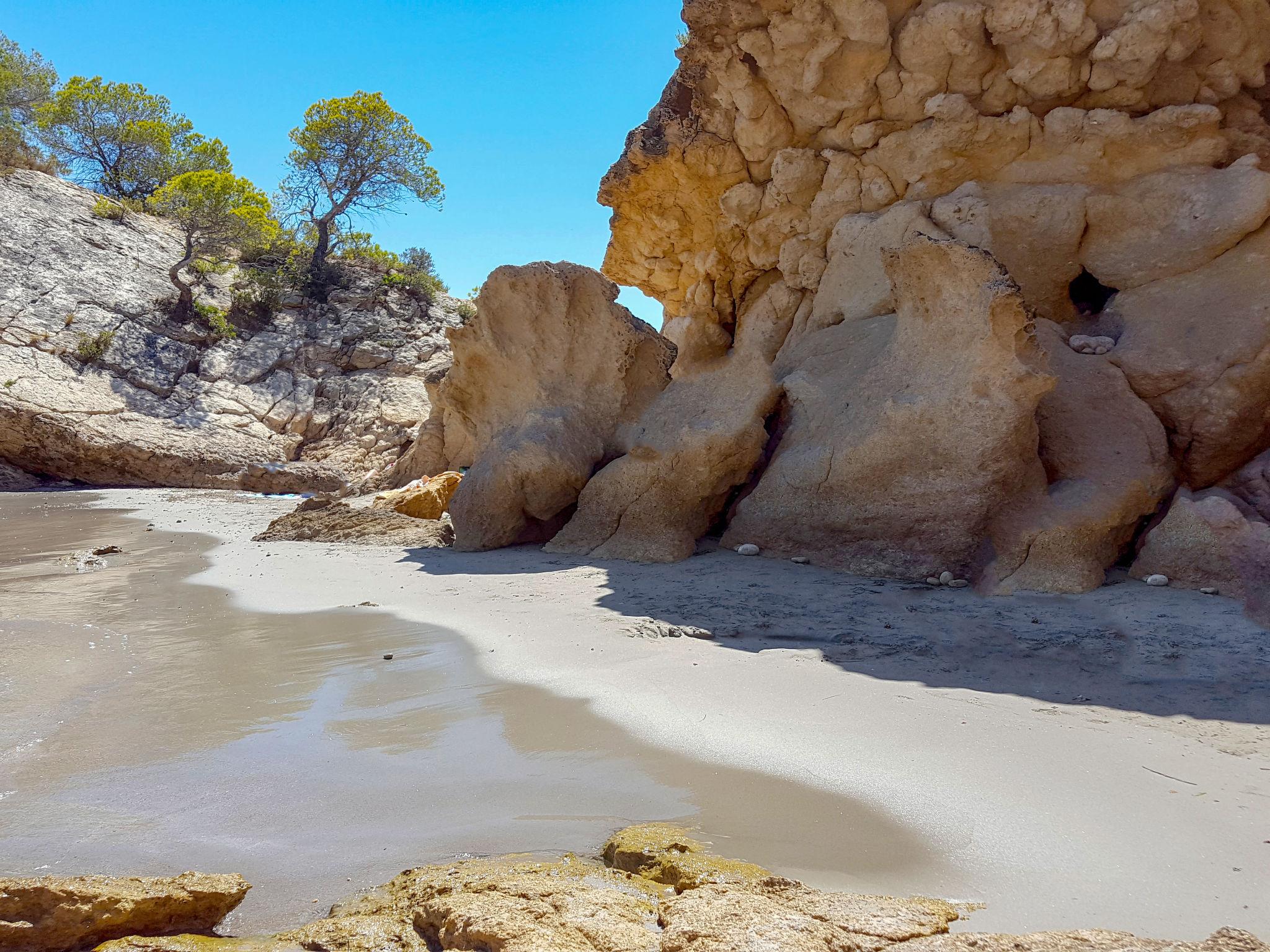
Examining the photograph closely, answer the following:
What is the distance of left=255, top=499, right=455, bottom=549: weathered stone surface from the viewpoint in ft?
22.8

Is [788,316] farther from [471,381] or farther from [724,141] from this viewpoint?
[471,381]

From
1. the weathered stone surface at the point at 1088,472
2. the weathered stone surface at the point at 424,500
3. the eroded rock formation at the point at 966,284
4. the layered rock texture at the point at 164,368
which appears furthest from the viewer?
the layered rock texture at the point at 164,368

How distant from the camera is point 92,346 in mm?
14695

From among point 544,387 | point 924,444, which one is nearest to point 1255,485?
point 924,444

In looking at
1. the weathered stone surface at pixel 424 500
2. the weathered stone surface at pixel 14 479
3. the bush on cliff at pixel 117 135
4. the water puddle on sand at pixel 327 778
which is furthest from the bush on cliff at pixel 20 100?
the water puddle on sand at pixel 327 778

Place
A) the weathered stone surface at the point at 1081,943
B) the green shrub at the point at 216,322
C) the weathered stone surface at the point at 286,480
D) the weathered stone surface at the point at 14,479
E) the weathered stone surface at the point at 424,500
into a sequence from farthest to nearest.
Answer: the green shrub at the point at 216,322 < the weathered stone surface at the point at 286,480 < the weathered stone surface at the point at 14,479 < the weathered stone surface at the point at 424,500 < the weathered stone surface at the point at 1081,943

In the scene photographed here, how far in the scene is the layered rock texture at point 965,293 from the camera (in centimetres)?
474

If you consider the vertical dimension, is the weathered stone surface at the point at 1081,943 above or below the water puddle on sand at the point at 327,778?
above

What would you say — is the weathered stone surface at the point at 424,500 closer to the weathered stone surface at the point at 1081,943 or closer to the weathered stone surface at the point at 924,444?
the weathered stone surface at the point at 924,444

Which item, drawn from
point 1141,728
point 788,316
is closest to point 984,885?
point 1141,728

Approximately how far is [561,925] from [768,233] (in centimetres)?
690

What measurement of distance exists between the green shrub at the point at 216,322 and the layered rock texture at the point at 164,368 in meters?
0.13

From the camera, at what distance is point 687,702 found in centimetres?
276

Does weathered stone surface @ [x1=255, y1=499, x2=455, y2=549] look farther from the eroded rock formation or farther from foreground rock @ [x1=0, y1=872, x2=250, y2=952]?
foreground rock @ [x1=0, y1=872, x2=250, y2=952]
